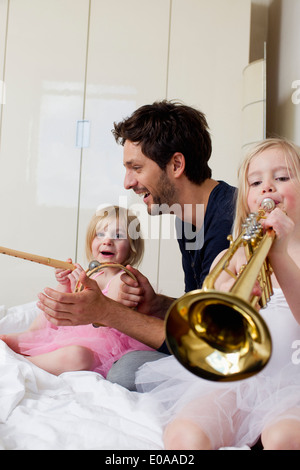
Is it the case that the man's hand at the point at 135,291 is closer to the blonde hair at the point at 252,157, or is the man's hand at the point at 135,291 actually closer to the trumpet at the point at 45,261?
the trumpet at the point at 45,261

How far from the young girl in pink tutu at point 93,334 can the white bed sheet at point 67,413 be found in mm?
147

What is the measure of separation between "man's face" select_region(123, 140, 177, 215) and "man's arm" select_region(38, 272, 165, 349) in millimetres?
596

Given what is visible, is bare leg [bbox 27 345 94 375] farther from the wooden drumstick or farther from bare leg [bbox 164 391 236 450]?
bare leg [bbox 164 391 236 450]

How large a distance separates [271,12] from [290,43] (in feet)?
1.81

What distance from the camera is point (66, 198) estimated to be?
2.99 metres

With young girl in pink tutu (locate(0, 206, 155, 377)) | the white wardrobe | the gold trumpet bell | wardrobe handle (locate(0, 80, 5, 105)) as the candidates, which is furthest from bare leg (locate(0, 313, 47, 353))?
wardrobe handle (locate(0, 80, 5, 105))

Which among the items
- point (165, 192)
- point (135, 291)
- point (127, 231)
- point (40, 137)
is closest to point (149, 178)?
point (165, 192)

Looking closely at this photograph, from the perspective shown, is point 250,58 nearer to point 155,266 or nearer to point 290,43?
point 290,43

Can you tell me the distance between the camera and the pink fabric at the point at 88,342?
1450 mm

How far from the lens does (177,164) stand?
5.87 ft

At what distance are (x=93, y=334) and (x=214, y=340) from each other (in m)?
0.91

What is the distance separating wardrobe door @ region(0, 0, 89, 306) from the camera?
9.78 feet

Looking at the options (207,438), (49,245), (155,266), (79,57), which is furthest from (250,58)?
(207,438)

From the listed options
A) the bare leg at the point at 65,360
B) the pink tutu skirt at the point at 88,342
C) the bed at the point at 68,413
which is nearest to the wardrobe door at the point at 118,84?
the pink tutu skirt at the point at 88,342
